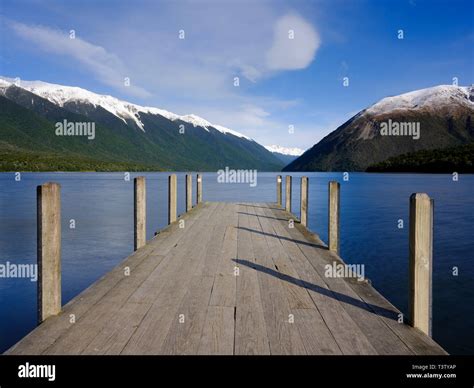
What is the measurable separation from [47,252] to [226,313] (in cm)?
188

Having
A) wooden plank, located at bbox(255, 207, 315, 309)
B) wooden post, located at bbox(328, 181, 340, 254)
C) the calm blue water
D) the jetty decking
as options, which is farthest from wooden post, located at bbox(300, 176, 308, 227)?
the jetty decking

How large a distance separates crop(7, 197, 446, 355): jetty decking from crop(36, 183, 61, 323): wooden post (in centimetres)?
16

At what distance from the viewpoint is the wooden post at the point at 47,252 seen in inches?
148

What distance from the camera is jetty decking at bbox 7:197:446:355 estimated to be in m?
3.14

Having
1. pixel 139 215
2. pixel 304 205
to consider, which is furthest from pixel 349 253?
pixel 139 215

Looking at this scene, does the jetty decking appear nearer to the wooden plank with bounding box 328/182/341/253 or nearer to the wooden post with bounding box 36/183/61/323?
the wooden post with bounding box 36/183/61/323

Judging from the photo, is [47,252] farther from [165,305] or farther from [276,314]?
[276,314]

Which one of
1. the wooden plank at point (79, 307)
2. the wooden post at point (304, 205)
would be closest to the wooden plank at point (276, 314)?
the wooden plank at point (79, 307)

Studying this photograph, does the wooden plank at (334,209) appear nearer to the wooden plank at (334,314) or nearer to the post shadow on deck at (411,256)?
the wooden plank at (334,314)

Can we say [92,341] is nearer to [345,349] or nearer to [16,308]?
[345,349]

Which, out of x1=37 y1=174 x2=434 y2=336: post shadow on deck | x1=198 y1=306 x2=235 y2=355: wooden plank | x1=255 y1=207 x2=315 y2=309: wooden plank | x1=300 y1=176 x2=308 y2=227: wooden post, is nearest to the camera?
x1=198 y1=306 x2=235 y2=355: wooden plank

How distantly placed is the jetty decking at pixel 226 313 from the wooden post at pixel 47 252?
0.53ft

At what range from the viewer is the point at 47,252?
3.83m
